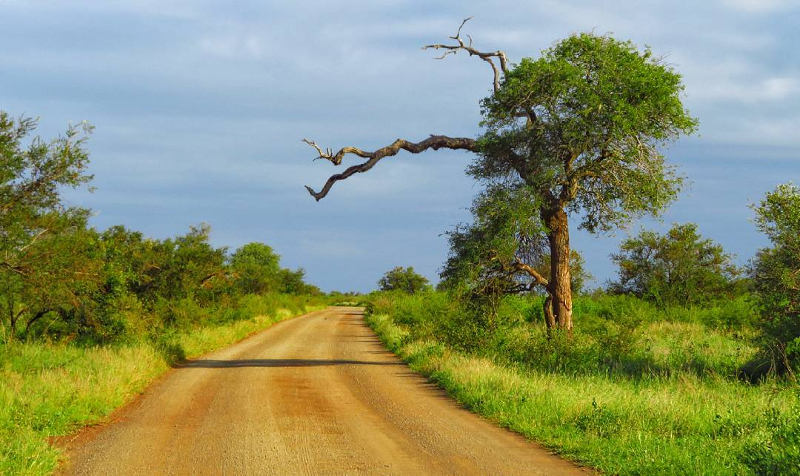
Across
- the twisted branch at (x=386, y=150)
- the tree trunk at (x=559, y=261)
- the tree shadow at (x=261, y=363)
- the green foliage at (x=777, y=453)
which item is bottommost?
the tree shadow at (x=261, y=363)

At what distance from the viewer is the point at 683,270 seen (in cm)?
4362

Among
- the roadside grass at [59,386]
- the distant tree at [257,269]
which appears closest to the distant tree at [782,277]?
the roadside grass at [59,386]

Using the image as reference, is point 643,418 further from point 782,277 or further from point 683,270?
point 683,270

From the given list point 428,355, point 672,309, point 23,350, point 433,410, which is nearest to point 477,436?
point 433,410

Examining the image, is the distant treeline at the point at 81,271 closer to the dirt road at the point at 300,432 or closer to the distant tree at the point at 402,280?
the dirt road at the point at 300,432

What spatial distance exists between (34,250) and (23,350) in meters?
5.62

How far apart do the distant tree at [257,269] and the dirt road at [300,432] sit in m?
18.8

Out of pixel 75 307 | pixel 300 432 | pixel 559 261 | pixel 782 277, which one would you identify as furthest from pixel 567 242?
pixel 75 307

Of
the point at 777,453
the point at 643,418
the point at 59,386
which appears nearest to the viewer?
the point at 777,453

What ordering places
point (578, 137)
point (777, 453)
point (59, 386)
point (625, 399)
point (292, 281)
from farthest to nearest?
point (292, 281) < point (578, 137) < point (59, 386) < point (625, 399) < point (777, 453)

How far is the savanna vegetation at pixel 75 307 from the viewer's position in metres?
11.6

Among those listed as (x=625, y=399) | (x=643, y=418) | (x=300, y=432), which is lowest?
(x=300, y=432)

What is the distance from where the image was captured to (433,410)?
12461 millimetres

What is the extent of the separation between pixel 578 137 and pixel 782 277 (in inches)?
244
